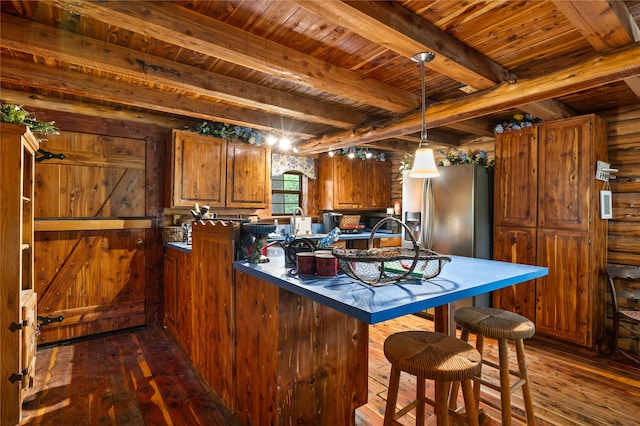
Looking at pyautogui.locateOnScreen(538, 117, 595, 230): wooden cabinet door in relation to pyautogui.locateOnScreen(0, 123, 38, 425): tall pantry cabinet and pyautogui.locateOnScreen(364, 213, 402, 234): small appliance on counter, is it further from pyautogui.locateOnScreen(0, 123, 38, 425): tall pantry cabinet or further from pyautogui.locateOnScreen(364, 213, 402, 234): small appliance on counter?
pyautogui.locateOnScreen(0, 123, 38, 425): tall pantry cabinet

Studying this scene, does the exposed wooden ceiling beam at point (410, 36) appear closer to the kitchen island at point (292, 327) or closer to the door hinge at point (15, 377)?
the kitchen island at point (292, 327)

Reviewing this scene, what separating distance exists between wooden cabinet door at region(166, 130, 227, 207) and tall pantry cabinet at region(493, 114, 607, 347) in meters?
3.28

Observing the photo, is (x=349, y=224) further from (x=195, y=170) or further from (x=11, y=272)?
(x=11, y=272)

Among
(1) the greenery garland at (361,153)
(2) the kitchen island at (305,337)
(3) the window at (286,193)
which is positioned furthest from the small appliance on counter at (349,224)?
(2) the kitchen island at (305,337)

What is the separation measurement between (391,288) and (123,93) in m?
2.90

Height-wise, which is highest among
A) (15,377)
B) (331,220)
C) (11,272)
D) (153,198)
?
(153,198)

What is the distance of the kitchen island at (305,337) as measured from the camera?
1502 millimetres

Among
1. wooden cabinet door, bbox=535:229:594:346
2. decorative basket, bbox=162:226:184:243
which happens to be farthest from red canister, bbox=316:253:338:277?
wooden cabinet door, bbox=535:229:594:346

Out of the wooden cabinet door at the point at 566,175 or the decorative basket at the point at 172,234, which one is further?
the decorative basket at the point at 172,234

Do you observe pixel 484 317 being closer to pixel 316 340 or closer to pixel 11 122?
pixel 316 340

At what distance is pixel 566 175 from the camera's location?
3209 mm

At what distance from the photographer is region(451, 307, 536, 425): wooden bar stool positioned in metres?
1.66

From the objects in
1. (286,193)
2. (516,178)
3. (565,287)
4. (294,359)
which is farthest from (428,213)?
(294,359)

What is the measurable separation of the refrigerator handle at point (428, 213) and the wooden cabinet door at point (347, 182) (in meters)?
1.47
